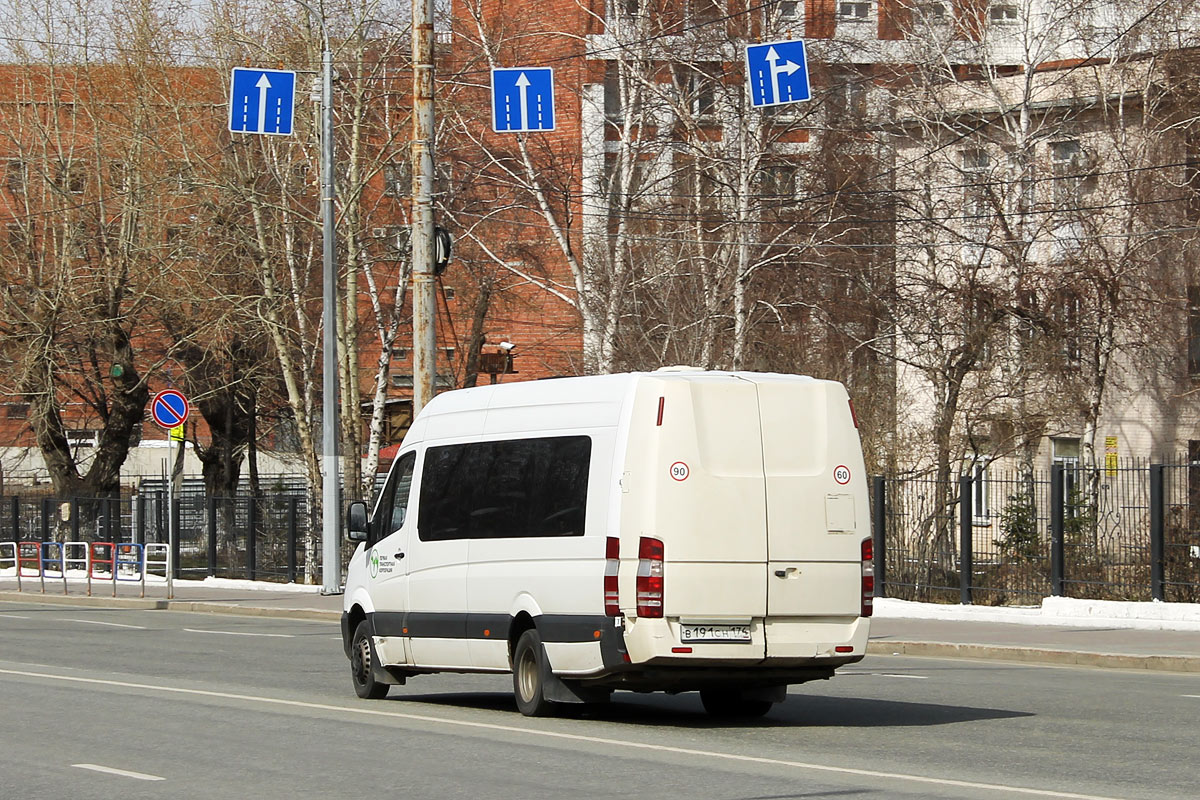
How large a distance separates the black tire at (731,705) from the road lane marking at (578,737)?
1.89 m

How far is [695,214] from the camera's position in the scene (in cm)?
3866

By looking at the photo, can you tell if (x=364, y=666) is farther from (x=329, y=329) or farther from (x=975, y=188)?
(x=975, y=188)

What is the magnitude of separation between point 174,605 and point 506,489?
19.1 m

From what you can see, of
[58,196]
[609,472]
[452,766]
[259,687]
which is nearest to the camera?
[452,766]

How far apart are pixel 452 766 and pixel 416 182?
15.0 metres

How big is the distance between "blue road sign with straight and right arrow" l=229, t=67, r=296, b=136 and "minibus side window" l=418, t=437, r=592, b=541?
13.4 m

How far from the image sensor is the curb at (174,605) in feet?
94.5

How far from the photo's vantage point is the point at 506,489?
14070mm

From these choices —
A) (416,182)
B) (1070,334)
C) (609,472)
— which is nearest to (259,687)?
(609,472)

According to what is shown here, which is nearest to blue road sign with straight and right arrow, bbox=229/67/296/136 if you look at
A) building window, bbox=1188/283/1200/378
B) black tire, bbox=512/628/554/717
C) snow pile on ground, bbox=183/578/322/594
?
snow pile on ground, bbox=183/578/322/594

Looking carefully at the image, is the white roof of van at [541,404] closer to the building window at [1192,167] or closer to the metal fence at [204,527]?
the metal fence at [204,527]

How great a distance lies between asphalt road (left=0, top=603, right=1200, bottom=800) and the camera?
9930 mm

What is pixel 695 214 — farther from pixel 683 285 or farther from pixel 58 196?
pixel 58 196

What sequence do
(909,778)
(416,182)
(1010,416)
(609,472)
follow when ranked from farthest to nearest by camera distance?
(1010,416) < (416,182) < (609,472) < (909,778)
